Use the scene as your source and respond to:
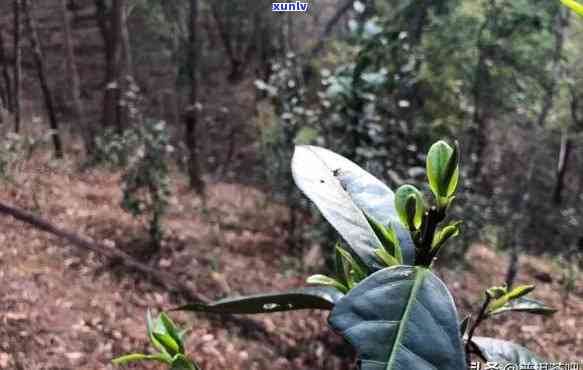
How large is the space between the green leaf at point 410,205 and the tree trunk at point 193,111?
4013mm

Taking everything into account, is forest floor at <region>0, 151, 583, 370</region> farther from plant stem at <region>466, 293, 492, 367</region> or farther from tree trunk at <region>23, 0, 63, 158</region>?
plant stem at <region>466, 293, 492, 367</region>

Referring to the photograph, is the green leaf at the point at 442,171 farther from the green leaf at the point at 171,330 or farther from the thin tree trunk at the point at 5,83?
the thin tree trunk at the point at 5,83

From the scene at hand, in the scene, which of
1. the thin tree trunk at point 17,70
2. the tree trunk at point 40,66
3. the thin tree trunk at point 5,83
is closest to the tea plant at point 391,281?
the thin tree trunk at point 17,70

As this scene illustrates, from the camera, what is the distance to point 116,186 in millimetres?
3777

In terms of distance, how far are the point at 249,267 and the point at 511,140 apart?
5.34 m

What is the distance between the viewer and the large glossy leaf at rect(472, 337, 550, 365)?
21.4 inches

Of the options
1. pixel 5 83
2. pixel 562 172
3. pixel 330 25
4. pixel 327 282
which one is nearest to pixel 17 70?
pixel 5 83

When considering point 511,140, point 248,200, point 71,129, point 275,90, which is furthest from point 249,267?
point 511,140

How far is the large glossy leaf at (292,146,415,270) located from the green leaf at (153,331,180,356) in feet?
0.87

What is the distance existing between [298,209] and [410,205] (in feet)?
12.3

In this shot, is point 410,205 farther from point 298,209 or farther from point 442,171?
point 298,209

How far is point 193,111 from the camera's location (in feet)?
14.4

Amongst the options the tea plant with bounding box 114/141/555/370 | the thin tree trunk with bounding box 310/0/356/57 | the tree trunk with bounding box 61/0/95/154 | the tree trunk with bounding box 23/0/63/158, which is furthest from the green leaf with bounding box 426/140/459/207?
the thin tree trunk with bounding box 310/0/356/57

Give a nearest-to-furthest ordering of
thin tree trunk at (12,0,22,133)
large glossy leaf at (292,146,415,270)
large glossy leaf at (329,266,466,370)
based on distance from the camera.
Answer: large glossy leaf at (329,266,466,370) → large glossy leaf at (292,146,415,270) → thin tree trunk at (12,0,22,133)
